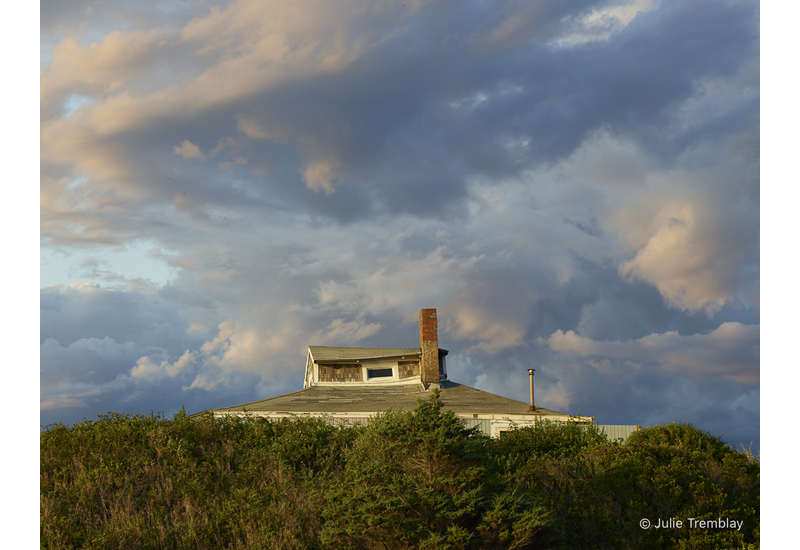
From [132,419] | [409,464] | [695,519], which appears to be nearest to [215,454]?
[132,419]

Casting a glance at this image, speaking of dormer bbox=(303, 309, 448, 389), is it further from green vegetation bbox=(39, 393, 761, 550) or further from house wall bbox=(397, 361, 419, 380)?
green vegetation bbox=(39, 393, 761, 550)

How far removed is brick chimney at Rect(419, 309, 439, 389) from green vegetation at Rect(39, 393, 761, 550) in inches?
394

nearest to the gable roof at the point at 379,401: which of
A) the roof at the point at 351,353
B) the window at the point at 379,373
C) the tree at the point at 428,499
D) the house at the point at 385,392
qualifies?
the house at the point at 385,392

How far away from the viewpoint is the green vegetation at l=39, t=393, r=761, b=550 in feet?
25.2

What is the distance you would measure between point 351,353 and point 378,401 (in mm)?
6702

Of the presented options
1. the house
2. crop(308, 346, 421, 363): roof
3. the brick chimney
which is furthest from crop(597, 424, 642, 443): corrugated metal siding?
crop(308, 346, 421, 363): roof

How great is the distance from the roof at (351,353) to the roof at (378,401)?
153 centimetres

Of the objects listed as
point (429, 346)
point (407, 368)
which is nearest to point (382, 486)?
point (429, 346)

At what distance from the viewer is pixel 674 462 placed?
481 inches

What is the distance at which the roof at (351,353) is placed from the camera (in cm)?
2794

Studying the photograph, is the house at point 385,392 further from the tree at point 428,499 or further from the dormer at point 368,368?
the tree at point 428,499
